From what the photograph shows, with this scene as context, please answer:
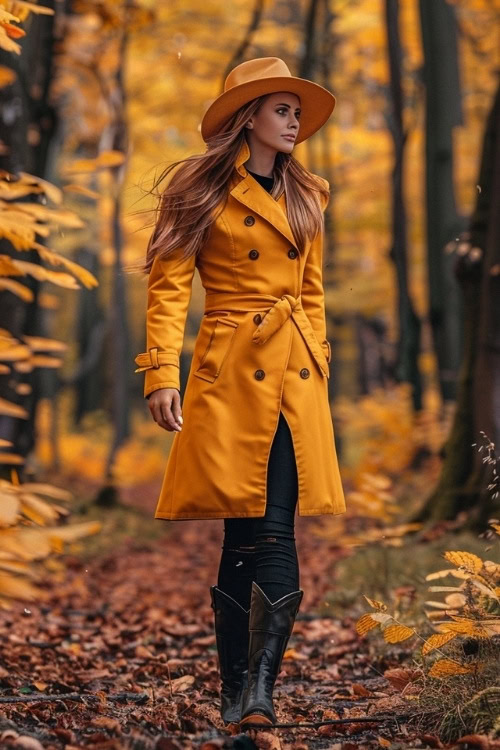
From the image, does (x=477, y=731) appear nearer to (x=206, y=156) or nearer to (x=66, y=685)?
(x=66, y=685)

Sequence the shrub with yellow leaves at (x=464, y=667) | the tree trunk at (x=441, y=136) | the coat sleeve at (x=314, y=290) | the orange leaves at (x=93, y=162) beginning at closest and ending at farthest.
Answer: the shrub with yellow leaves at (x=464, y=667) → the coat sleeve at (x=314, y=290) → the orange leaves at (x=93, y=162) → the tree trunk at (x=441, y=136)

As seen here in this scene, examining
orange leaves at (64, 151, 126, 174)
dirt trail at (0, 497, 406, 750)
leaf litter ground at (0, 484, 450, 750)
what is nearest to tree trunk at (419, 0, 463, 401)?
dirt trail at (0, 497, 406, 750)

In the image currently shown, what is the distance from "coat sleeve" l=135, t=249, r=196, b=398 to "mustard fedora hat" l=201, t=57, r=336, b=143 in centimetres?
55

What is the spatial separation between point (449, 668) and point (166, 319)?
1520mm

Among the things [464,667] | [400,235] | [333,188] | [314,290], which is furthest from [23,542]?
[333,188]

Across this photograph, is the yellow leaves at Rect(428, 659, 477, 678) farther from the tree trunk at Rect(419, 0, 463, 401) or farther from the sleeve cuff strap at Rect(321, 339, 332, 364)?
the tree trunk at Rect(419, 0, 463, 401)

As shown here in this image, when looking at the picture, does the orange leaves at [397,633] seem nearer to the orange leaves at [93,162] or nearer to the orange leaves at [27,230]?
the orange leaves at [27,230]

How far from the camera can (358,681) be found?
4.04 m

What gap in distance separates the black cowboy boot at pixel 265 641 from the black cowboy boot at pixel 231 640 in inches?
7.2

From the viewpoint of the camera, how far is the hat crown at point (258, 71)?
348 centimetres

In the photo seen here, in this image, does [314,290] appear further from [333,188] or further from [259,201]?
[333,188]

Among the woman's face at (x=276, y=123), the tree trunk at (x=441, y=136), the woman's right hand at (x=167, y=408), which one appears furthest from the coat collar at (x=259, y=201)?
the tree trunk at (x=441, y=136)

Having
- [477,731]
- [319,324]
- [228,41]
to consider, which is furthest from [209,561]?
[228,41]

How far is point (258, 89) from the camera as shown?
3.48m
